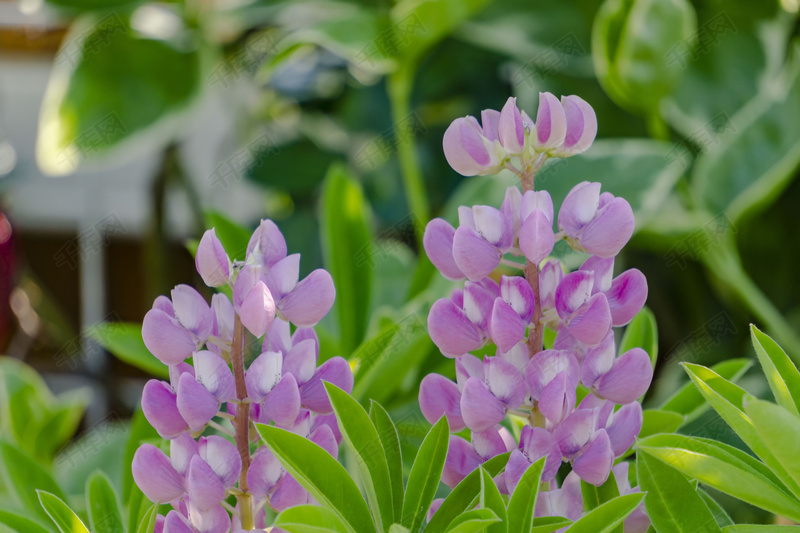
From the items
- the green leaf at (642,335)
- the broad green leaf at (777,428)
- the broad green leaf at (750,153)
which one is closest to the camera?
the broad green leaf at (777,428)

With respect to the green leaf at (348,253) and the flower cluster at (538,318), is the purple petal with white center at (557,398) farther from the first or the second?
the green leaf at (348,253)

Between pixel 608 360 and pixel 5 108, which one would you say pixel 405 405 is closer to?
pixel 608 360

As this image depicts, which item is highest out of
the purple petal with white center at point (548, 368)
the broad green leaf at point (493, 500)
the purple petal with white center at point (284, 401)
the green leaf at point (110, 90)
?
the green leaf at point (110, 90)

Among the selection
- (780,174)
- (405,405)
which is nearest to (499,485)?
(405,405)

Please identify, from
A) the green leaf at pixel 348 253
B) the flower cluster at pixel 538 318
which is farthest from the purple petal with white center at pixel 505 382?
the green leaf at pixel 348 253

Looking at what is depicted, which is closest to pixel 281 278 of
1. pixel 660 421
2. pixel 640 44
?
pixel 660 421

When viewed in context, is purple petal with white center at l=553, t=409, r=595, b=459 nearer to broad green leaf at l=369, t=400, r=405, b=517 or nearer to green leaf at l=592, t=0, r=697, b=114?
broad green leaf at l=369, t=400, r=405, b=517

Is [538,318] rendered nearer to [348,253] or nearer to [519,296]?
[519,296]

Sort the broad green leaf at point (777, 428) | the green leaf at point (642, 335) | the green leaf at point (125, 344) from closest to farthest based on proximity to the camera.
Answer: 1. the broad green leaf at point (777, 428)
2. the green leaf at point (642, 335)
3. the green leaf at point (125, 344)
